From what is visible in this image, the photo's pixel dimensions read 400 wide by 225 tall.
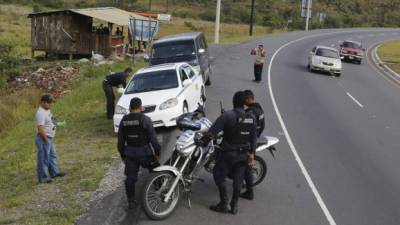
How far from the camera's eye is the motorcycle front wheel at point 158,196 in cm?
849

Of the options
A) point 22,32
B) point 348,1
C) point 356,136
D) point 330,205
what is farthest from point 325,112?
point 348,1

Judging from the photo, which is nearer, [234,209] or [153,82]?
[234,209]

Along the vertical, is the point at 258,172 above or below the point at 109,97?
below

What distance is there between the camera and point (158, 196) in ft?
28.4

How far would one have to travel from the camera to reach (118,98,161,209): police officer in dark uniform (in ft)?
28.5

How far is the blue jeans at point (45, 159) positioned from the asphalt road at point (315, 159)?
1.68 metres

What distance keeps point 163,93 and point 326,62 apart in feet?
57.0

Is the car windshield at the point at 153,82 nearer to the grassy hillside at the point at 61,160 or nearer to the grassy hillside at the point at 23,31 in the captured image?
the grassy hillside at the point at 61,160

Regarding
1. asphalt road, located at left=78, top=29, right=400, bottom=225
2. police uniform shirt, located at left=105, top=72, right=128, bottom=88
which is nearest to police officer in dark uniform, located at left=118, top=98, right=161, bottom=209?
asphalt road, located at left=78, top=29, right=400, bottom=225

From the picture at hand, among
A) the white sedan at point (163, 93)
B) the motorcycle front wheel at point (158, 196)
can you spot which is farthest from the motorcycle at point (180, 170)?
the white sedan at point (163, 93)

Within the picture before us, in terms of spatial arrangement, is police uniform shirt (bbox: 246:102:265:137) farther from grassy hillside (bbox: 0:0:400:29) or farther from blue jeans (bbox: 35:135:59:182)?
grassy hillside (bbox: 0:0:400:29)

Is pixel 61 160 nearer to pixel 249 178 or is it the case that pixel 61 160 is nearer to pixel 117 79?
pixel 117 79

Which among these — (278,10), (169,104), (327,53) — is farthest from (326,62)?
(278,10)

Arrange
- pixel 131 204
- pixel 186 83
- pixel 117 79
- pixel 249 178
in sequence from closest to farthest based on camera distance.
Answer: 1. pixel 131 204
2. pixel 249 178
3. pixel 186 83
4. pixel 117 79
